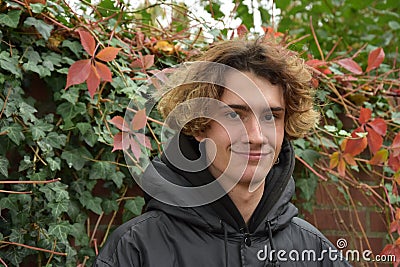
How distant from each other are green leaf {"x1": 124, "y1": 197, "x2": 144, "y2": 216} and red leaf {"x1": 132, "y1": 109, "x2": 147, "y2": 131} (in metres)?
0.26

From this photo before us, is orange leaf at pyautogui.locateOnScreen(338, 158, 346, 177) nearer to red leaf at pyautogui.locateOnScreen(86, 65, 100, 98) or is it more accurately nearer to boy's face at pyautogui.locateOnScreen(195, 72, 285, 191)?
boy's face at pyautogui.locateOnScreen(195, 72, 285, 191)

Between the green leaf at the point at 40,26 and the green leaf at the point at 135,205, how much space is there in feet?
1.76

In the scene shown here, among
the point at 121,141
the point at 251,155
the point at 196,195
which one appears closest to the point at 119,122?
the point at 121,141

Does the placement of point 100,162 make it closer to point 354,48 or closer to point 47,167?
point 47,167

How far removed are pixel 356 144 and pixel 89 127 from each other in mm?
898

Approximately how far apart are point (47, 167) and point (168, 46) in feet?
2.03

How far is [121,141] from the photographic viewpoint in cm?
184

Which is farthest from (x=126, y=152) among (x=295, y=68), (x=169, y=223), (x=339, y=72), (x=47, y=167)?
(x=339, y=72)

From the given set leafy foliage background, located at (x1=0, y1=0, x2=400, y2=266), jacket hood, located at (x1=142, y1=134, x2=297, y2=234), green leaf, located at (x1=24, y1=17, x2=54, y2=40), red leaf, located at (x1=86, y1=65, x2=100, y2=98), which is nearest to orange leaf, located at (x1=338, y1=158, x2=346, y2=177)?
leafy foliage background, located at (x1=0, y1=0, x2=400, y2=266)

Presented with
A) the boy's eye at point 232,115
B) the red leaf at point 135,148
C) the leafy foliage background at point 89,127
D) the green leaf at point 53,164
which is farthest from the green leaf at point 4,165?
the boy's eye at point 232,115

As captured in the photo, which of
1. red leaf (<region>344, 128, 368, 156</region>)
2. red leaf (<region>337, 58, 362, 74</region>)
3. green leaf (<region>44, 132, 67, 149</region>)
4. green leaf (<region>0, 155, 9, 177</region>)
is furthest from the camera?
red leaf (<region>337, 58, 362, 74</region>)

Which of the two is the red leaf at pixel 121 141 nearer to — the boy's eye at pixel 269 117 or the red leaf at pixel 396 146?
the boy's eye at pixel 269 117

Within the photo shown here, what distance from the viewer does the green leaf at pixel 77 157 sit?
184cm

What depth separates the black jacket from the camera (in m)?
1.49
